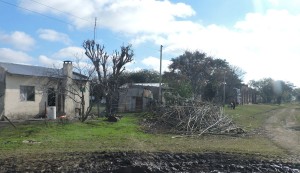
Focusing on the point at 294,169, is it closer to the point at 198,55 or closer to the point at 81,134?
the point at 81,134

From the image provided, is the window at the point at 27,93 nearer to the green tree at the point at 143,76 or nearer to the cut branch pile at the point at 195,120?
the cut branch pile at the point at 195,120

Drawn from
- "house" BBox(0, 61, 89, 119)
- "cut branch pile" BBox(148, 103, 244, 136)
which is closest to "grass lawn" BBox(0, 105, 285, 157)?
"cut branch pile" BBox(148, 103, 244, 136)

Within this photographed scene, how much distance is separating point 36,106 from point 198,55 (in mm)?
43628

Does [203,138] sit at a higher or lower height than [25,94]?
lower

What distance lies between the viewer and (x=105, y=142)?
55.6 feet

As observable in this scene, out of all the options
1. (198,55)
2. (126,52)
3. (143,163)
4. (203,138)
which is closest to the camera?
(143,163)

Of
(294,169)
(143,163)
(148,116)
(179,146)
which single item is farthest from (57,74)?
(294,169)

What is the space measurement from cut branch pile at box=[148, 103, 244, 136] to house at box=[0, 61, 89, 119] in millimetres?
6514

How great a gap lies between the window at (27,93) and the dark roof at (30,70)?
3.70ft

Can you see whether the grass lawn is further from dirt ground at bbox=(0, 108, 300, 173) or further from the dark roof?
the dark roof

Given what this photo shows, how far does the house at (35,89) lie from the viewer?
88.0 ft

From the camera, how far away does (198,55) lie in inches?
2685

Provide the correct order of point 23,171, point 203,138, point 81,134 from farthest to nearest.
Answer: point 203,138, point 81,134, point 23,171

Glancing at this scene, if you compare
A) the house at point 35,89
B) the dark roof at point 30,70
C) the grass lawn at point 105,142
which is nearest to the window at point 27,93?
the house at point 35,89
